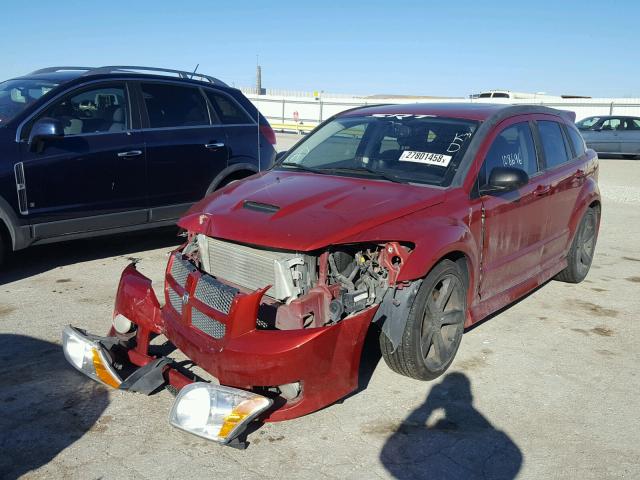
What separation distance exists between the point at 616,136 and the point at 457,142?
1958cm

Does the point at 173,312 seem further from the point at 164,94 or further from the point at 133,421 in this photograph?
the point at 164,94

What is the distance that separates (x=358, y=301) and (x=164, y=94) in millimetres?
4344

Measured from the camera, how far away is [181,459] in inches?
127

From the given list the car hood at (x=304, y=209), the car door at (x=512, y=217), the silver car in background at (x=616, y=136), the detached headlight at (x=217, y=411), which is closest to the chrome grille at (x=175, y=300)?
the car hood at (x=304, y=209)

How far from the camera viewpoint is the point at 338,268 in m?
3.74

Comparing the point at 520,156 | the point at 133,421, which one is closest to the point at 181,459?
the point at 133,421

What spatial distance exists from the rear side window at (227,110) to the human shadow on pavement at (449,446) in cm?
469

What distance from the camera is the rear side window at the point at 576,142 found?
6.15 metres

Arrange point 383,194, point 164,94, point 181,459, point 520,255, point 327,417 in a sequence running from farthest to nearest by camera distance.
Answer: point 164,94 < point 520,255 < point 383,194 < point 327,417 < point 181,459

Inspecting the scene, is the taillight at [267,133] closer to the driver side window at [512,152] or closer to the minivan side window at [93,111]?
the minivan side window at [93,111]

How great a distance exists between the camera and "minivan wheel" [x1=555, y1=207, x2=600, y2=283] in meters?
6.31

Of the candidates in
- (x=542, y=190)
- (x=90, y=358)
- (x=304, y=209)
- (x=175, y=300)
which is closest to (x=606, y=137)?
(x=542, y=190)

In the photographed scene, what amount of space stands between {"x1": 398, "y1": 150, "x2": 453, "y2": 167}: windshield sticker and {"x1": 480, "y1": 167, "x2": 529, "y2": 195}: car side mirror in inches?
12.7

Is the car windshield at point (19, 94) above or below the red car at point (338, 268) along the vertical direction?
above
